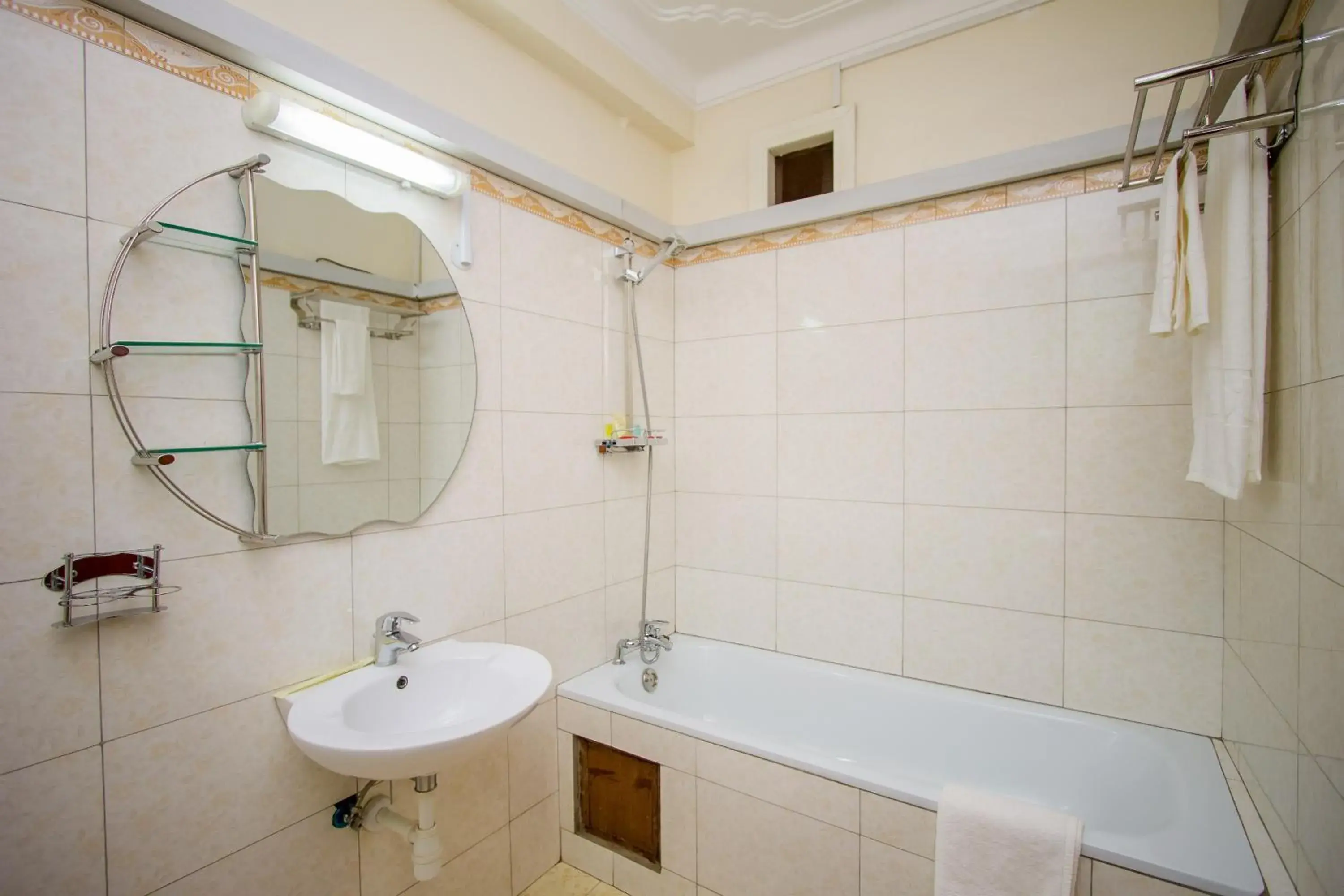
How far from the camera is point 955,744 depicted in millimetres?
1965

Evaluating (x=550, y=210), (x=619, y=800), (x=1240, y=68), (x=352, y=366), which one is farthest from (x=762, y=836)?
(x=1240, y=68)

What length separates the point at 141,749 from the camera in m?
1.13

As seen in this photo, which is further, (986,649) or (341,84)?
(986,649)

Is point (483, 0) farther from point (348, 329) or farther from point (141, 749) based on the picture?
point (141, 749)

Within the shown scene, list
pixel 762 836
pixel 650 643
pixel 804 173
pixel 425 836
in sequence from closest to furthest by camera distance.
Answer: pixel 425 836 < pixel 762 836 < pixel 650 643 < pixel 804 173

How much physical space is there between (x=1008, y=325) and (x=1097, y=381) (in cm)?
31

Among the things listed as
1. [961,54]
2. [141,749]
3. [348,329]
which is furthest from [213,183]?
[961,54]

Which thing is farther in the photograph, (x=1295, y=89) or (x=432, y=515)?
(x=432, y=515)

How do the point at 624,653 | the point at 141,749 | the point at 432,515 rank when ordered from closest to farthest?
the point at 141,749 → the point at 432,515 → the point at 624,653

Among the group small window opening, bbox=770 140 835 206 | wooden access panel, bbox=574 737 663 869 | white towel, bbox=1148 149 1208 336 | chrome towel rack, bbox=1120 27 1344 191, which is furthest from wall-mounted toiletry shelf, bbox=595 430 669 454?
chrome towel rack, bbox=1120 27 1344 191

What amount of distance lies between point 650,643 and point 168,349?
1.79 m

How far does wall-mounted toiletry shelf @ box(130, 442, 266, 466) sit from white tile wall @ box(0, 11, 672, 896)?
29mm

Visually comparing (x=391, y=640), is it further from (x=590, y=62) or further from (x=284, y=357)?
(x=590, y=62)

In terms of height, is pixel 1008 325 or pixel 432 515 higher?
pixel 1008 325
